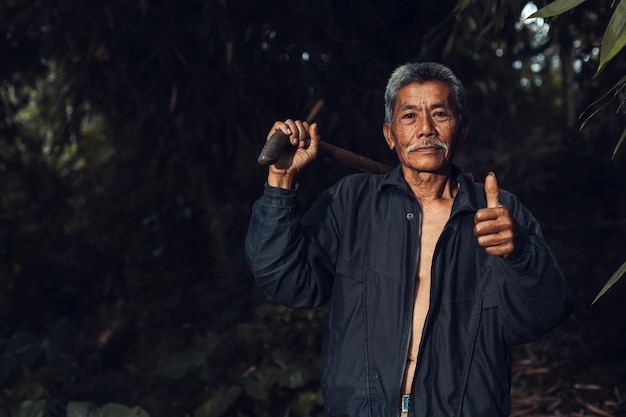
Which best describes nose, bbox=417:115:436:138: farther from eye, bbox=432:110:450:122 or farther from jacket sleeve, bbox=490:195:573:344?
jacket sleeve, bbox=490:195:573:344

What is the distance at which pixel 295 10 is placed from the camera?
605cm

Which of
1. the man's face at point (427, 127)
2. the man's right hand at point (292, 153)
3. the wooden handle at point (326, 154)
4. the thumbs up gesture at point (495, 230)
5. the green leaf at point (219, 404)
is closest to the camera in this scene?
the thumbs up gesture at point (495, 230)

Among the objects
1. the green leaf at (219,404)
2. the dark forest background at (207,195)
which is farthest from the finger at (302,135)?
the green leaf at (219,404)

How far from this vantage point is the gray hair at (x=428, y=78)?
10.7 feet

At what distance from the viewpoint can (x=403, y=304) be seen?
121 inches

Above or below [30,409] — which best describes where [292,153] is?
above

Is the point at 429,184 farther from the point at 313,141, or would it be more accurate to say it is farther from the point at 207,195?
the point at 207,195

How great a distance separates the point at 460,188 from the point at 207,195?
4530 mm

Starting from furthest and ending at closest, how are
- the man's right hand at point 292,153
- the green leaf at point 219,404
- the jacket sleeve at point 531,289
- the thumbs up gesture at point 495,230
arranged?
the green leaf at point 219,404, the man's right hand at point 292,153, the jacket sleeve at point 531,289, the thumbs up gesture at point 495,230

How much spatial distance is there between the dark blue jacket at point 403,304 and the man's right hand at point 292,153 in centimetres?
5

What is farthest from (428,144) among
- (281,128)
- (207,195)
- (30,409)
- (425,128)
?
(207,195)

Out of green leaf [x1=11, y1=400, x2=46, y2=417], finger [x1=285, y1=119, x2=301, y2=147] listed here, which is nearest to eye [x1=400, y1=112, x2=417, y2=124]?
finger [x1=285, y1=119, x2=301, y2=147]

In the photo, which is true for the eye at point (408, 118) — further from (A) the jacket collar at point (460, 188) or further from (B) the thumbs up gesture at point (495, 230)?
(B) the thumbs up gesture at point (495, 230)

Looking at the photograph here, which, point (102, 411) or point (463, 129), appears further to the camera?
point (102, 411)
